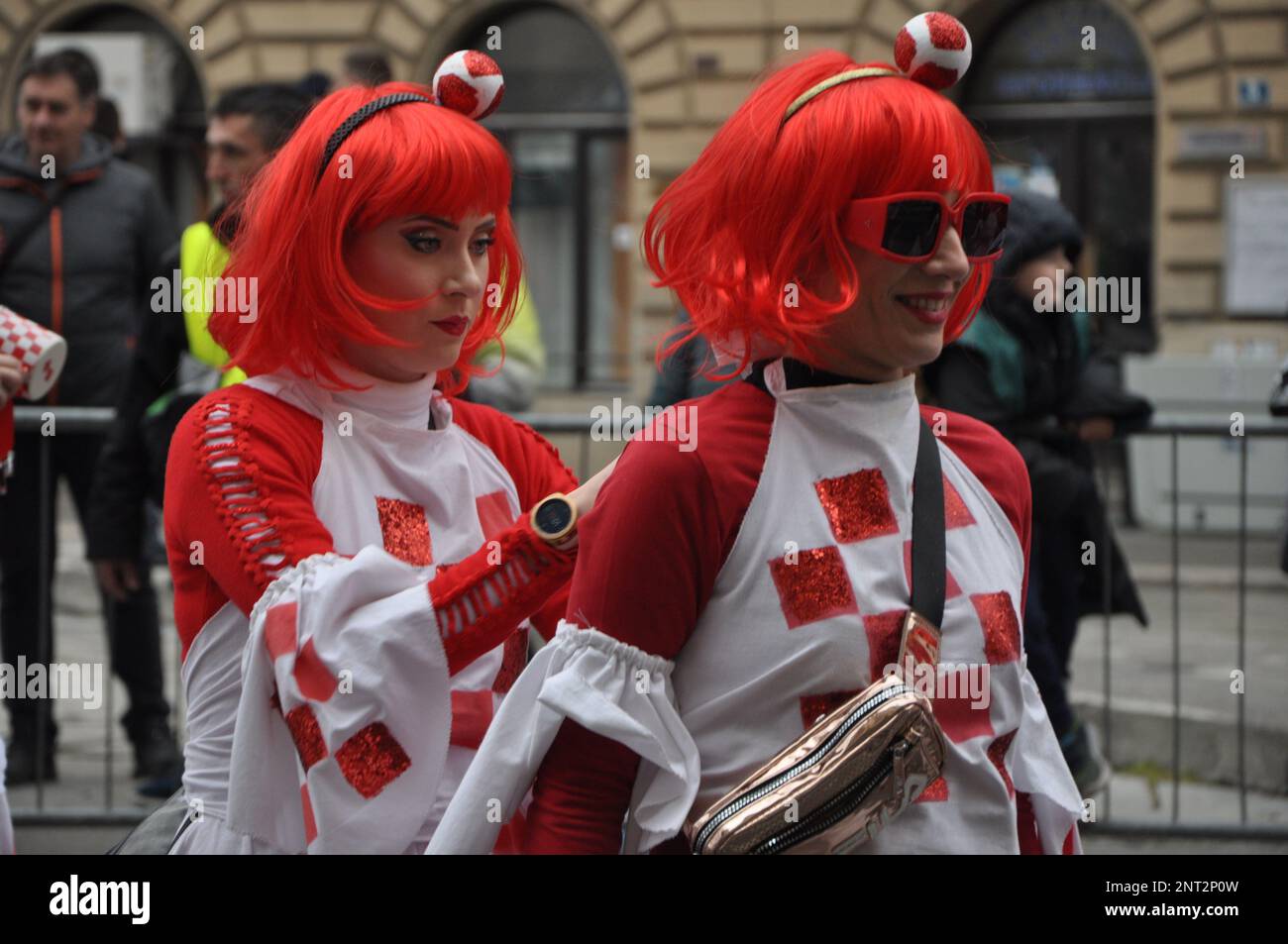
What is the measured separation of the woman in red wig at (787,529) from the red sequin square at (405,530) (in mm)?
514

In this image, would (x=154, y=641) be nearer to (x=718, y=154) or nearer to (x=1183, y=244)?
(x=718, y=154)

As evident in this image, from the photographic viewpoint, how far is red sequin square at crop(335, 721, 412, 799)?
Result: 2.38 metres

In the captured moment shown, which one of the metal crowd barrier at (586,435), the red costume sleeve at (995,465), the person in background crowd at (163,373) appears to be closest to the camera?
the red costume sleeve at (995,465)

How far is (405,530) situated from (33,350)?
689 mm

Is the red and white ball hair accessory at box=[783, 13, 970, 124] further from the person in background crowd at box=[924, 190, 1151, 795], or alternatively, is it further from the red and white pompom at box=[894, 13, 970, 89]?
the person in background crowd at box=[924, 190, 1151, 795]

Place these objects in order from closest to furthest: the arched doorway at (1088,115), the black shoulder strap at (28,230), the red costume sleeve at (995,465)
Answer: the red costume sleeve at (995,465) → the black shoulder strap at (28,230) → the arched doorway at (1088,115)

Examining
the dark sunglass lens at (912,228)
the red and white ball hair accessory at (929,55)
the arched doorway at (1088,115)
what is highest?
the arched doorway at (1088,115)

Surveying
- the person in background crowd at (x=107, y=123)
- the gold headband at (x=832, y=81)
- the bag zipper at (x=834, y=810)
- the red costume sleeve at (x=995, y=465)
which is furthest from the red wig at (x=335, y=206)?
the person in background crowd at (x=107, y=123)

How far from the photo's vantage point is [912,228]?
2125 mm

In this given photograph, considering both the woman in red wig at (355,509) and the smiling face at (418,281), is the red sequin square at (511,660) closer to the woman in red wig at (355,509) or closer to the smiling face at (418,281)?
the woman in red wig at (355,509)

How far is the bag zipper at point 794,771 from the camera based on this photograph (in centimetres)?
201

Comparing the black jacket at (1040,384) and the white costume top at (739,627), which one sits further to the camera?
the black jacket at (1040,384)

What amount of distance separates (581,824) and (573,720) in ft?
0.35

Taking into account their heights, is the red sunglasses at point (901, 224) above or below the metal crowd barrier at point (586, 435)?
above
